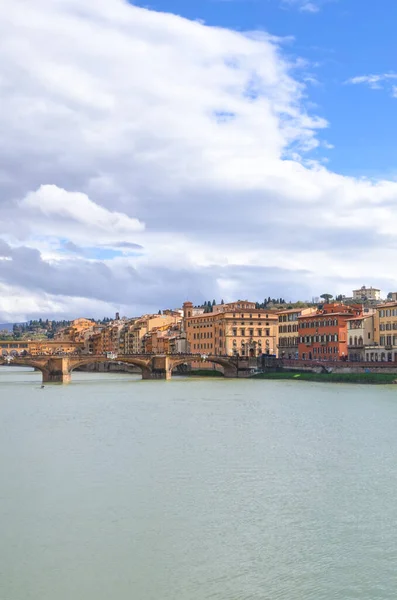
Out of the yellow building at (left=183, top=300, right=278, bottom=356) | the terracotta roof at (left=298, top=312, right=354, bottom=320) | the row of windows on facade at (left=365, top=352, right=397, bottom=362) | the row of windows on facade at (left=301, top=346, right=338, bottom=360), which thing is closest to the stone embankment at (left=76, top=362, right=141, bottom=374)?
the yellow building at (left=183, top=300, right=278, bottom=356)

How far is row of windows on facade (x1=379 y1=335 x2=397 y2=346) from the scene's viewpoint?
238 feet

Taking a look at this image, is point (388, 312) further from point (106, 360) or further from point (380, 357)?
point (106, 360)

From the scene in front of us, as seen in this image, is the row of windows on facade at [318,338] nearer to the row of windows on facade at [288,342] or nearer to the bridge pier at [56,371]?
the row of windows on facade at [288,342]

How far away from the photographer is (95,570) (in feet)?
49.1

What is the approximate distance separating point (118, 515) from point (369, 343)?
60427 mm

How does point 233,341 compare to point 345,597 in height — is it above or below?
above

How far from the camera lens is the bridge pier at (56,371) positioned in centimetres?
7581

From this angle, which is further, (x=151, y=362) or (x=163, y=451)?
(x=151, y=362)

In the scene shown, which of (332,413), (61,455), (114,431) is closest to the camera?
(61,455)

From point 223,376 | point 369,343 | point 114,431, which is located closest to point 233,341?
point 223,376

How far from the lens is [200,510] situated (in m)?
19.3

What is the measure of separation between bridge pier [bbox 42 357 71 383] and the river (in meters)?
37.8

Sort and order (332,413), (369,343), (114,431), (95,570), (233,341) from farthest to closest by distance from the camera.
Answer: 1. (233,341)
2. (369,343)
3. (332,413)
4. (114,431)
5. (95,570)

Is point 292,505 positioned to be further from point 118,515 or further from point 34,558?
point 34,558
